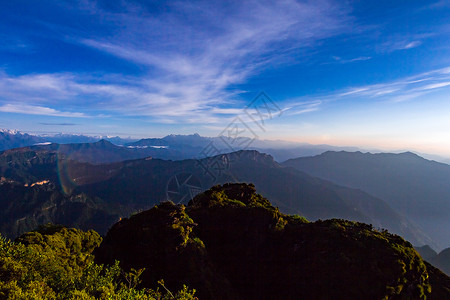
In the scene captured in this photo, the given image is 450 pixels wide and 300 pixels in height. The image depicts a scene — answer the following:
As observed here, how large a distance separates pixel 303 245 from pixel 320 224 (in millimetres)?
4063

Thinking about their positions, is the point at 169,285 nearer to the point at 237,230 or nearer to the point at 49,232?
the point at 237,230

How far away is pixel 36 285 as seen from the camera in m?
13.0

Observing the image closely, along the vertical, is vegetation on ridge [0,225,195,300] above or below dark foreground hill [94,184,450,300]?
above

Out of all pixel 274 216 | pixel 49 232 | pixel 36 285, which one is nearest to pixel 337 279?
pixel 274 216

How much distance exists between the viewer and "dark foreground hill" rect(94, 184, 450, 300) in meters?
22.0

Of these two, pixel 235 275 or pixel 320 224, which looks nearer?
pixel 235 275

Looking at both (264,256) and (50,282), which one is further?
(264,256)

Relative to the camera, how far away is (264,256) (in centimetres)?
2631

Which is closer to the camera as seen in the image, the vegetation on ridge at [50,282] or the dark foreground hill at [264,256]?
the vegetation on ridge at [50,282]

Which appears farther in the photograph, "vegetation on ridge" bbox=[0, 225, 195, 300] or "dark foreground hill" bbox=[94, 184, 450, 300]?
"dark foreground hill" bbox=[94, 184, 450, 300]

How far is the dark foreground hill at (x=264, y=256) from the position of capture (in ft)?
72.1

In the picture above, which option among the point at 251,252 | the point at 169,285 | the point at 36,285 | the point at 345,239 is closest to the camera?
the point at 36,285

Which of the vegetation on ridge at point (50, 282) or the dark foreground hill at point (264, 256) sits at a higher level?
the vegetation on ridge at point (50, 282)

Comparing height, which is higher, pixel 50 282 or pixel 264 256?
pixel 50 282
